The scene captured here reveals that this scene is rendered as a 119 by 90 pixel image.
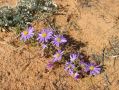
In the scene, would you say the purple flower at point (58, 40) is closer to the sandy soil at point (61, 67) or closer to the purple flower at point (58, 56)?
the purple flower at point (58, 56)

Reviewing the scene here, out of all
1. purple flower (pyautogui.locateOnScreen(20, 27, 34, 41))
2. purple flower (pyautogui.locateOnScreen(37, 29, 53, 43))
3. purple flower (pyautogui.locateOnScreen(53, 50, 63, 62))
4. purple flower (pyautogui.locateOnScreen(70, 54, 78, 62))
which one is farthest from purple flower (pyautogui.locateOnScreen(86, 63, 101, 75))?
purple flower (pyautogui.locateOnScreen(20, 27, 34, 41))

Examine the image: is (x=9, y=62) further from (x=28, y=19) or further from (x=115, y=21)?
(x=115, y=21)

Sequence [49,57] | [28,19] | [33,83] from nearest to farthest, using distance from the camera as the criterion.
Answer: [33,83], [49,57], [28,19]

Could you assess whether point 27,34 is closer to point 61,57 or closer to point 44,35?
point 44,35

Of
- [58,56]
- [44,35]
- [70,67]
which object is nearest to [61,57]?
[58,56]

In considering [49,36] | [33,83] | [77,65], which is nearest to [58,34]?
[49,36]

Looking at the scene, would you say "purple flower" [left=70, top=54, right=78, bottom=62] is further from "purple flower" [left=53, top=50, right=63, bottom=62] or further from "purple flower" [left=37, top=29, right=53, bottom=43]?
"purple flower" [left=37, top=29, right=53, bottom=43]
